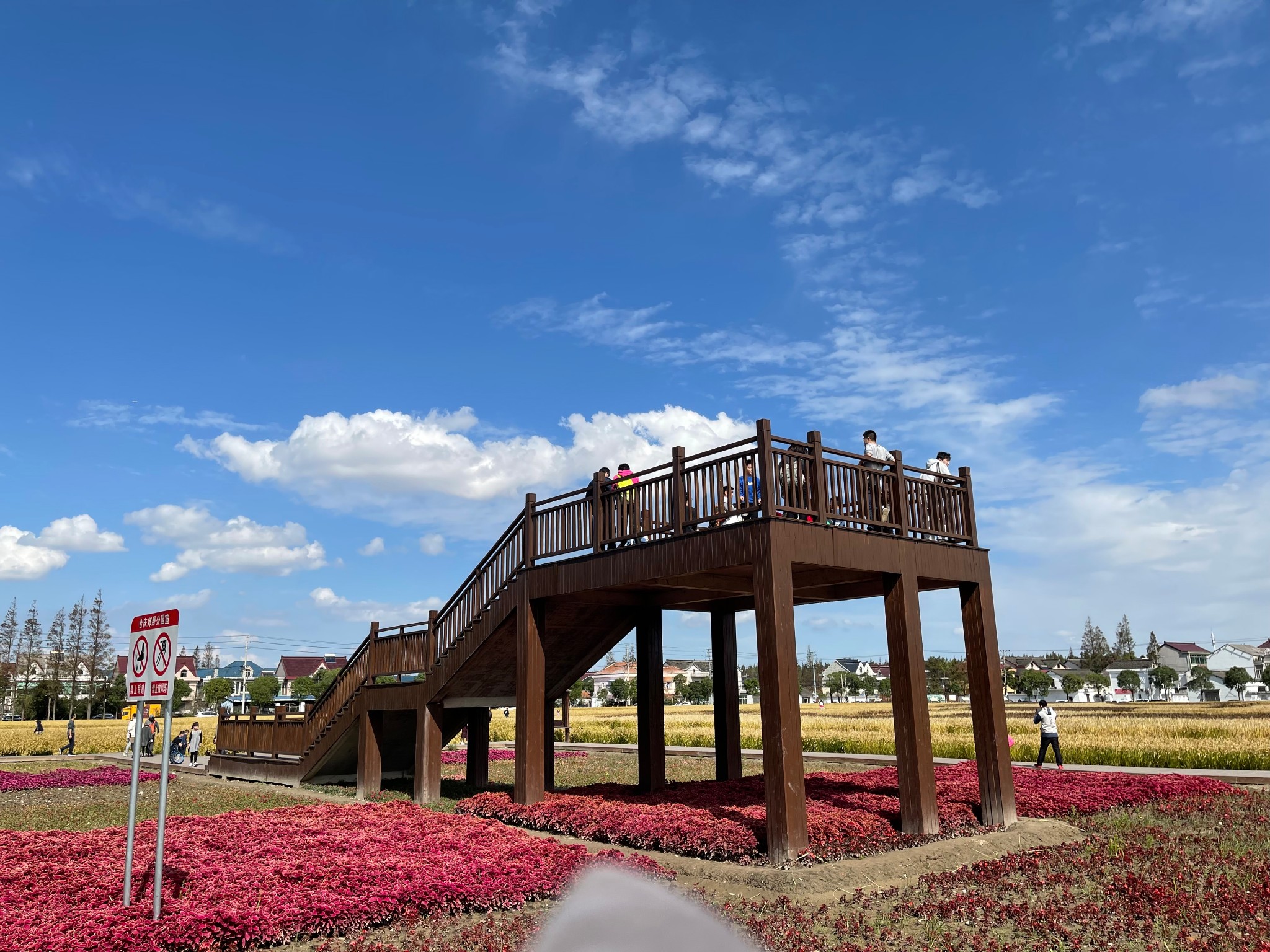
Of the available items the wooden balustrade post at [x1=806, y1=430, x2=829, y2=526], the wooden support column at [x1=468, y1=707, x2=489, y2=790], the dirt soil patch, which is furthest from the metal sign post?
the wooden support column at [x1=468, y1=707, x2=489, y2=790]

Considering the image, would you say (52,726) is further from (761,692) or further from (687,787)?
(761,692)

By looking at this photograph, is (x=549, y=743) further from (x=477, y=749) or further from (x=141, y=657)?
(x=141, y=657)

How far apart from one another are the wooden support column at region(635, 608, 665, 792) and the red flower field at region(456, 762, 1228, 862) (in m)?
0.60

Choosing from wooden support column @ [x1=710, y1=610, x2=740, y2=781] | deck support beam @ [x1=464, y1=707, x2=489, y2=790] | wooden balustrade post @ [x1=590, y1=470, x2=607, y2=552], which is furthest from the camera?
deck support beam @ [x1=464, y1=707, x2=489, y2=790]

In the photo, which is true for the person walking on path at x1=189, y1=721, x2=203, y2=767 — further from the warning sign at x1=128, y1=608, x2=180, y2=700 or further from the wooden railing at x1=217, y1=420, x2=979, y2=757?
the warning sign at x1=128, y1=608, x2=180, y2=700

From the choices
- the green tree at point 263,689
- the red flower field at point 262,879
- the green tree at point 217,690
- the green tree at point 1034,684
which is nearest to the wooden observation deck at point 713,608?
the red flower field at point 262,879

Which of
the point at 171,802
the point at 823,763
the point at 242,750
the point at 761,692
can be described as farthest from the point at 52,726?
the point at 761,692

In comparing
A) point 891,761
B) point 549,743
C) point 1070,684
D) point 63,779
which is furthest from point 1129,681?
point 63,779

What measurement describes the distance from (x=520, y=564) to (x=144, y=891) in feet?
27.5

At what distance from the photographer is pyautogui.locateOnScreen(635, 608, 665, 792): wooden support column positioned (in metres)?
18.1

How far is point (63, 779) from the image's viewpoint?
27.9 meters

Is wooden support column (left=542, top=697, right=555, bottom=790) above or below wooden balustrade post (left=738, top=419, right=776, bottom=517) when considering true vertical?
below

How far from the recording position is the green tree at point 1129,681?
126m

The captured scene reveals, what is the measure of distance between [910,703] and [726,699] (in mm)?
6125
